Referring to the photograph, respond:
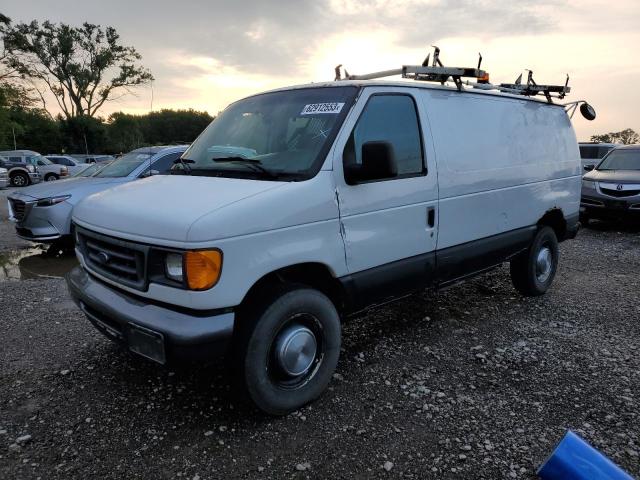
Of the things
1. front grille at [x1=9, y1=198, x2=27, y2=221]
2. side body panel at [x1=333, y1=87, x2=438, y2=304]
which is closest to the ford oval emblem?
side body panel at [x1=333, y1=87, x2=438, y2=304]

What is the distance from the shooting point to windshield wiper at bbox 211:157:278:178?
297 centimetres

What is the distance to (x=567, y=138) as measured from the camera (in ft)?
17.7

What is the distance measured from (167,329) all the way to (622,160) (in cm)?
1156

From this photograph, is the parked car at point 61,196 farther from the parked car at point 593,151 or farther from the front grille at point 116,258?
the parked car at point 593,151

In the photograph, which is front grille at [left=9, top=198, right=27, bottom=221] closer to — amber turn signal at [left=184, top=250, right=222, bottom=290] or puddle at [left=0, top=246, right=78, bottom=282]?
puddle at [left=0, top=246, right=78, bottom=282]

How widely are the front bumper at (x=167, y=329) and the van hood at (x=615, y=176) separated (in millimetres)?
9875

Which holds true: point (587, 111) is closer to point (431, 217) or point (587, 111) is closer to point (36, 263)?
point (431, 217)

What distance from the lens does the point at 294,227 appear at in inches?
110

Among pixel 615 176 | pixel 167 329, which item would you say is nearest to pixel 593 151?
pixel 615 176

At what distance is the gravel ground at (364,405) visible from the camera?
2.60 m

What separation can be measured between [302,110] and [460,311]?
278 centimetres

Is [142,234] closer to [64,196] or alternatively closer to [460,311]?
[460,311]

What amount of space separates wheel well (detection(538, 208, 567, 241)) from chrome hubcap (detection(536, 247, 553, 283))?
1.01 ft

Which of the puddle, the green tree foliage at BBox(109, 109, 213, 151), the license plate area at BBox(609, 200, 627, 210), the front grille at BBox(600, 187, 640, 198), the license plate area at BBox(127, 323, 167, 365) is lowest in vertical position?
the puddle
